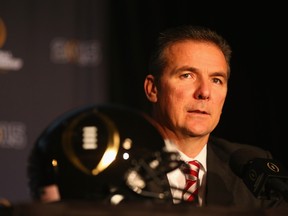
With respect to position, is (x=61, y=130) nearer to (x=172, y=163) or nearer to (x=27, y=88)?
(x=172, y=163)

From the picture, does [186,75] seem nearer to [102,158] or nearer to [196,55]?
[196,55]

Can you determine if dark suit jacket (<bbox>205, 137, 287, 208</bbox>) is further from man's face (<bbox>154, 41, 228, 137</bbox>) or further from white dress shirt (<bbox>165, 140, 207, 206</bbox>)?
man's face (<bbox>154, 41, 228, 137</bbox>)

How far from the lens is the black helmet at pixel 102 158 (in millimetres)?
1025

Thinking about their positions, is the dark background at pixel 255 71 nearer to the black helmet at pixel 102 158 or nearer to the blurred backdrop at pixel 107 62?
the blurred backdrop at pixel 107 62

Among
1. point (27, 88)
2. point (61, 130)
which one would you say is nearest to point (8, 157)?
point (27, 88)

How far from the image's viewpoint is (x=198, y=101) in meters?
1.66

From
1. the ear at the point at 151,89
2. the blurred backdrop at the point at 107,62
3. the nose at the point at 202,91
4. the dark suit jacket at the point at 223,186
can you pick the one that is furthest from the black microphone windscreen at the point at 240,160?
the blurred backdrop at the point at 107,62

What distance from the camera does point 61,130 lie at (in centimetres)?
110

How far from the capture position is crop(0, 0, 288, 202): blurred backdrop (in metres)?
3.07

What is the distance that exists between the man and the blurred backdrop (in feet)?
4.05

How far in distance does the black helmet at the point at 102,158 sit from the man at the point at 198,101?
534 mm

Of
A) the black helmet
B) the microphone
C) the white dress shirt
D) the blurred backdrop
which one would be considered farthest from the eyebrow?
the blurred backdrop

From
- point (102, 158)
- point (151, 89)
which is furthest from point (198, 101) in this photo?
point (102, 158)

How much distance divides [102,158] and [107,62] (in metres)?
2.32
